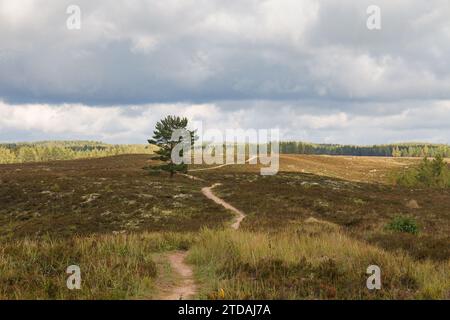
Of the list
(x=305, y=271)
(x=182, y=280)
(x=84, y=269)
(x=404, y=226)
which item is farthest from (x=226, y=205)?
(x=84, y=269)

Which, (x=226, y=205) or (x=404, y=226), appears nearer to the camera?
(x=404, y=226)

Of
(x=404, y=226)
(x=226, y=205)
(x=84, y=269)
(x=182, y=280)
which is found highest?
(x=84, y=269)

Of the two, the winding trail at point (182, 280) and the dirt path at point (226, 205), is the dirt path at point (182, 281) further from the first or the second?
the dirt path at point (226, 205)

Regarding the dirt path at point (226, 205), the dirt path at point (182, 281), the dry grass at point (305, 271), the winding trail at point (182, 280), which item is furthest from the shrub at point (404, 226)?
the dirt path at point (182, 281)

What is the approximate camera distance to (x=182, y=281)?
952cm

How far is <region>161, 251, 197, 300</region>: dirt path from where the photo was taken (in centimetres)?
829

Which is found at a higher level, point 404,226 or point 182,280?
point 182,280

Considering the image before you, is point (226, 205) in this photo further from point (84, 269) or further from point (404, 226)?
point (84, 269)

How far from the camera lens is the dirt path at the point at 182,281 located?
27.2 ft

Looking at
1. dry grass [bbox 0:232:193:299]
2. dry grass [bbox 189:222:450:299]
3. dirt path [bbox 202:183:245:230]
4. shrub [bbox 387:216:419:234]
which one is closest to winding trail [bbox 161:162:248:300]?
dry grass [bbox 189:222:450:299]

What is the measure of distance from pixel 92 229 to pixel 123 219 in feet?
11.4

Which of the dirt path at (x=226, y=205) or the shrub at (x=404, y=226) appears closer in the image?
the shrub at (x=404, y=226)

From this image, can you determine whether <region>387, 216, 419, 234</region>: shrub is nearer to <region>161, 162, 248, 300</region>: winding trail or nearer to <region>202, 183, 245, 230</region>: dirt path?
<region>202, 183, 245, 230</region>: dirt path
